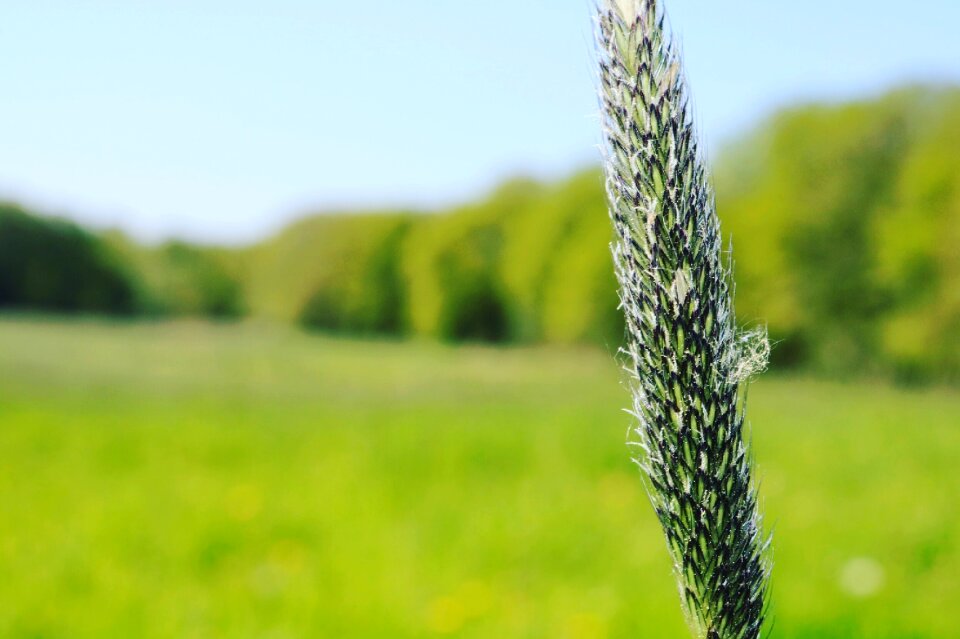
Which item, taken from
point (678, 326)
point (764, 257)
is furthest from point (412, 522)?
point (764, 257)

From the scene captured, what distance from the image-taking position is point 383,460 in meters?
14.1

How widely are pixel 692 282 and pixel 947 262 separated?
37299 mm

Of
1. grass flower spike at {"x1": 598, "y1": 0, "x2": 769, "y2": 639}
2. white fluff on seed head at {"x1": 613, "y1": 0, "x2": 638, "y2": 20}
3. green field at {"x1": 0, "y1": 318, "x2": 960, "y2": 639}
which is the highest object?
white fluff on seed head at {"x1": 613, "y1": 0, "x2": 638, "y2": 20}

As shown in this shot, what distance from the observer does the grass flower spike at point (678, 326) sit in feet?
3.46

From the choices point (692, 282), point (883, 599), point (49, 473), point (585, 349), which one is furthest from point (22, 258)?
point (692, 282)

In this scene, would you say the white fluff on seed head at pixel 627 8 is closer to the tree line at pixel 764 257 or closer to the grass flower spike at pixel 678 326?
the grass flower spike at pixel 678 326

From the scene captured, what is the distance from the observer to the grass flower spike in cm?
105

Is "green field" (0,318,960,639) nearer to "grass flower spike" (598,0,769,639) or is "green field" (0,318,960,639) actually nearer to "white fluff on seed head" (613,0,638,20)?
"grass flower spike" (598,0,769,639)

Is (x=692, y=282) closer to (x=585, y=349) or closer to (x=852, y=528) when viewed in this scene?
(x=852, y=528)

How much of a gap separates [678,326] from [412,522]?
1027 cm

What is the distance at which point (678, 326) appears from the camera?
3.54ft

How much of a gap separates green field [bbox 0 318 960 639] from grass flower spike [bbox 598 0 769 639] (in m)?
3.25

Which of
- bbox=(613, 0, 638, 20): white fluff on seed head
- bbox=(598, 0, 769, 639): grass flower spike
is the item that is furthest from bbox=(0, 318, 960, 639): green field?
bbox=(613, 0, 638, 20): white fluff on seed head

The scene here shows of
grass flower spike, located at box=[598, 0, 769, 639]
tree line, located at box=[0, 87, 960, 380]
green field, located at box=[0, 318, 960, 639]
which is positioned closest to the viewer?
grass flower spike, located at box=[598, 0, 769, 639]
